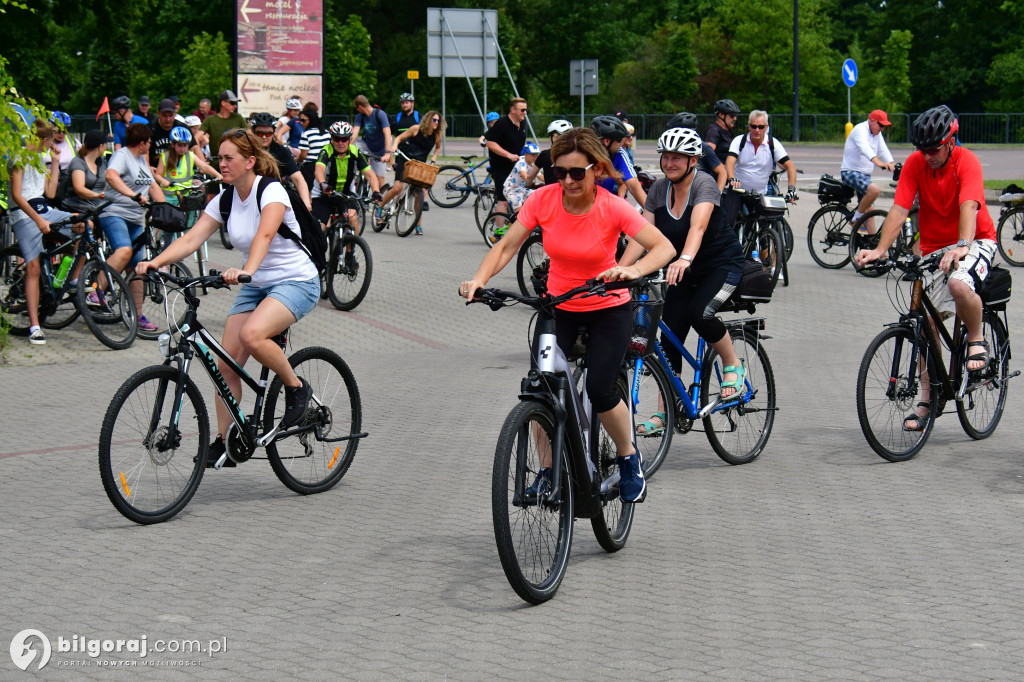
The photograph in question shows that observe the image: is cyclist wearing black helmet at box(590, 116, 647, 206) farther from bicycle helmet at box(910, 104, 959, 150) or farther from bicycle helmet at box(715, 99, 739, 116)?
bicycle helmet at box(715, 99, 739, 116)

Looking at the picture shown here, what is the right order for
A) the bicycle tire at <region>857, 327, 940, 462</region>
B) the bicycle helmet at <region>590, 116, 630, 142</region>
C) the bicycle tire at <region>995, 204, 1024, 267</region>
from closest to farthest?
the bicycle tire at <region>857, 327, 940, 462</region>, the bicycle helmet at <region>590, 116, 630, 142</region>, the bicycle tire at <region>995, 204, 1024, 267</region>

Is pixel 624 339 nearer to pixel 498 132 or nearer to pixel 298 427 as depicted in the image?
pixel 298 427

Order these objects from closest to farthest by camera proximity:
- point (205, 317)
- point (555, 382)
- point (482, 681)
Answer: point (482, 681)
point (555, 382)
point (205, 317)

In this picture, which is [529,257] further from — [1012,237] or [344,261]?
[1012,237]

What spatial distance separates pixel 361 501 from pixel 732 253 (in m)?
2.43

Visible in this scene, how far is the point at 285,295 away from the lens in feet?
22.6

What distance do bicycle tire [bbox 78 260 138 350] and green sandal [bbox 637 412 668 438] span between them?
6.05 metres

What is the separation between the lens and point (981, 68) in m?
63.1

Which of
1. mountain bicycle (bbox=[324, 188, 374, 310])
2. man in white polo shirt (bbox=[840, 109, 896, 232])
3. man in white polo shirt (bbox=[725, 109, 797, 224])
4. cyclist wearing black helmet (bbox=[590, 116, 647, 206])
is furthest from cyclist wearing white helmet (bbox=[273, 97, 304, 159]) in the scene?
cyclist wearing black helmet (bbox=[590, 116, 647, 206])

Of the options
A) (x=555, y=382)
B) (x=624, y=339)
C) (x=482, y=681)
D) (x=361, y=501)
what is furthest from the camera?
(x=361, y=501)

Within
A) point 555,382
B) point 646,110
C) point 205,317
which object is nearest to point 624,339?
point 555,382

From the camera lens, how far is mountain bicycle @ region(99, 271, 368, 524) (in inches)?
247

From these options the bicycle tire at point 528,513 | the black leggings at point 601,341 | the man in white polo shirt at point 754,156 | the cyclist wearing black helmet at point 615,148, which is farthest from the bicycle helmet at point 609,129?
the bicycle tire at point 528,513

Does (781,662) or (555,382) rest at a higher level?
(555,382)
